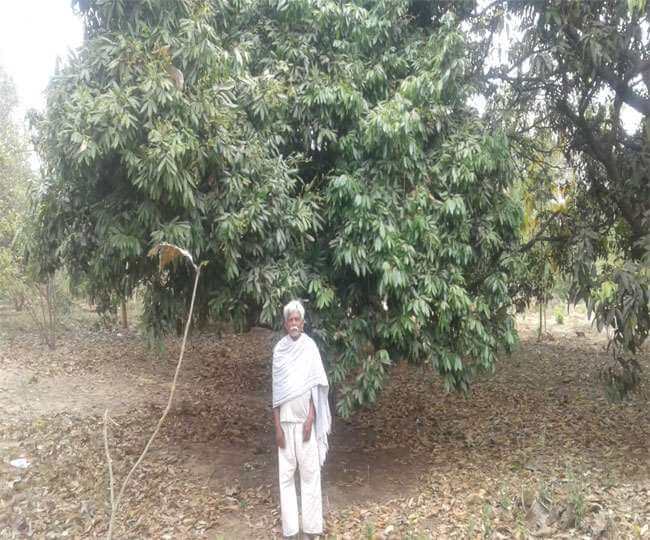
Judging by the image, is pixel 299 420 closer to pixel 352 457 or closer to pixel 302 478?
pixel 302 478

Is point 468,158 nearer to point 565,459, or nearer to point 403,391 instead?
point 565,459

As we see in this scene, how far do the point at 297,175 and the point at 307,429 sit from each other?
213 centimetres

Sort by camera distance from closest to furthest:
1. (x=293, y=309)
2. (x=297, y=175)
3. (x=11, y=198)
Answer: (x=293, y=309)
(x=297, y=175)
(x=11, y=198)

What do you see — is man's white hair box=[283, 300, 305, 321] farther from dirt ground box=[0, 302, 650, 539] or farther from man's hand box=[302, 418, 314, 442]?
dirt ground box=[0, 302, 650, 539]

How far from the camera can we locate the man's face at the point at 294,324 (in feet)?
14.4

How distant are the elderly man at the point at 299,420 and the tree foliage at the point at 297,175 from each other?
42cm

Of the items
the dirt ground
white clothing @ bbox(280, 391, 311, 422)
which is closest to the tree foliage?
white clothing @ bbox(280, 391, 311, 422)

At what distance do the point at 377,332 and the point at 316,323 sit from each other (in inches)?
20.9

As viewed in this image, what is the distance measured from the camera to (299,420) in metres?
4.55

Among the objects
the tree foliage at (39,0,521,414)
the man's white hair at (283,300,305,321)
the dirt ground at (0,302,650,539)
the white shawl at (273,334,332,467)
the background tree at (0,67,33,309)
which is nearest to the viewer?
the tree foliage at (39,0,521,414)

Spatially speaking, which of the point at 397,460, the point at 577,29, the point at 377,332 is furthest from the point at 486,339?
the point at 577,29

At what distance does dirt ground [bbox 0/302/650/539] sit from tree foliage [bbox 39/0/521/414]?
1127mm

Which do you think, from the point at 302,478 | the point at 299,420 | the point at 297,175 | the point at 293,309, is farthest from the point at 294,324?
the point at 297,175

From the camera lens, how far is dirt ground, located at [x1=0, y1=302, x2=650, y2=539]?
16.2 feet
